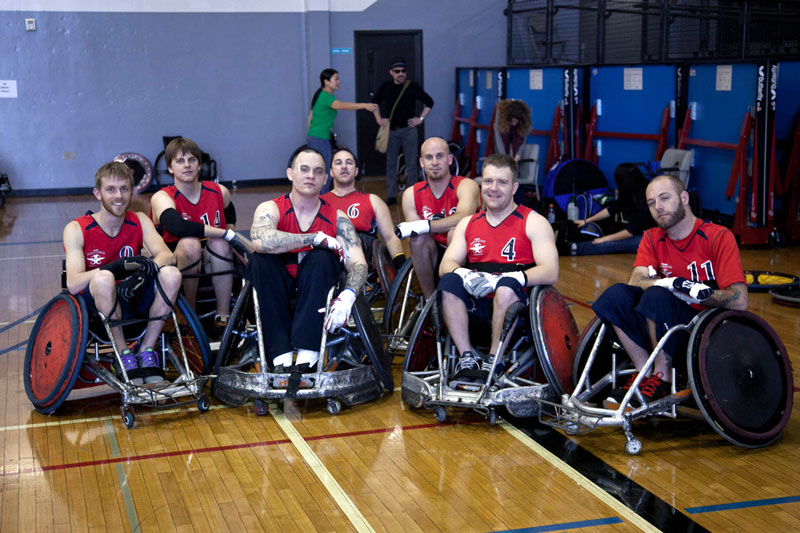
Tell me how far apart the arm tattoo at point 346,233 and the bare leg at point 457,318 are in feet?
2.19

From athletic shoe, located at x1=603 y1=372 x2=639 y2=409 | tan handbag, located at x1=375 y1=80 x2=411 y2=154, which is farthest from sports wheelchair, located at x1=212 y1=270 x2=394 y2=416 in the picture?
tan handbag, located at x1=375 y1=80 x2=411 y2=154

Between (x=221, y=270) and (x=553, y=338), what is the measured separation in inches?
94.1

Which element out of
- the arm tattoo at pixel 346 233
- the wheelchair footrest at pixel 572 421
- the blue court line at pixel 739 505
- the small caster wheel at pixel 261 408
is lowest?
the blue court line at pixel 739 505

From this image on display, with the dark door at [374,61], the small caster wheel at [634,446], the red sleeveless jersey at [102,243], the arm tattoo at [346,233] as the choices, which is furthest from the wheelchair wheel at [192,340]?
the dark door at [374,61]

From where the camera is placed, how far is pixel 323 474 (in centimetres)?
379

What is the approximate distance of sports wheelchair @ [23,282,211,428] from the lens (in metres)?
4.34

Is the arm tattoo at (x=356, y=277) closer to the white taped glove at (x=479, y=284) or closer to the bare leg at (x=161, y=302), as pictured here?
the white taped glove at (x=479, y=284)

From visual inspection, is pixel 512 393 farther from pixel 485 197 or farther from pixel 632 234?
pixel 632 234

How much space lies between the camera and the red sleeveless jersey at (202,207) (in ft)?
Result: 18.8

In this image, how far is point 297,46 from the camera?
574 inches

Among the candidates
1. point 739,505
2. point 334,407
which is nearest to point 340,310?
point 334,407

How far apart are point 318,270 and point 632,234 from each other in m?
4.98

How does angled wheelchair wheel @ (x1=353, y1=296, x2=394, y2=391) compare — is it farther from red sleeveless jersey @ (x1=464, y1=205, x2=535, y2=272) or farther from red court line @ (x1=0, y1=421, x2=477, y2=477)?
red sleeveless jersey @ (x1=464, y1=205, x2=535, y2=272)

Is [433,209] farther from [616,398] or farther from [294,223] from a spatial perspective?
[616,398]
